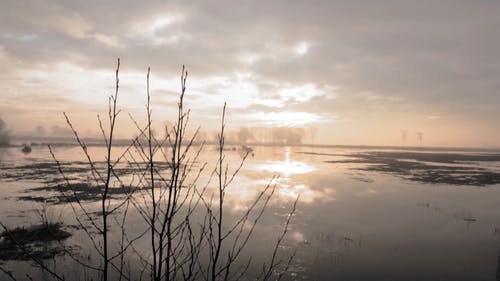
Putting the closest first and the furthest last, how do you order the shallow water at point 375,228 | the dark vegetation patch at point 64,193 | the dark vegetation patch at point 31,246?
the dark vegetation patch at point 31,246 < the shallow water at point 375,228 < the dark vegetation patch at point 64,193

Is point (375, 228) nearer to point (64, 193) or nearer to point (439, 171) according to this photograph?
point (64, 193)

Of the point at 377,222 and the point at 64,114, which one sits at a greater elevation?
the point at 64,114

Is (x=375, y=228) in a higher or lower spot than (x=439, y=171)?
lower

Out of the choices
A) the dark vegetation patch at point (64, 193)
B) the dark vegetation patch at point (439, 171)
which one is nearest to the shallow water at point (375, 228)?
the dark vegetation patch at point (64, 193)

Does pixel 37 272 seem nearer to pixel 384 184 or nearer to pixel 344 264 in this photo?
pixel 344 264

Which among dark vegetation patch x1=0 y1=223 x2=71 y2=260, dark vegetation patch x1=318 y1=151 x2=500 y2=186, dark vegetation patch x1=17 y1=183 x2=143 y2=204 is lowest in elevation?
dark vegetation patch x1=0 y1=223 x2=71 y2=260

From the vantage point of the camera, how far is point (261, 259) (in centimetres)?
1307

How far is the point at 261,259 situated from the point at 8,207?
15.9 m

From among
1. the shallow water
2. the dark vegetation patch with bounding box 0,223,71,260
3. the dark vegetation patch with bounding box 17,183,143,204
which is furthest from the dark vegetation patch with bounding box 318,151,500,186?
the dark vegetation patch with bounding box 0,223,71,260

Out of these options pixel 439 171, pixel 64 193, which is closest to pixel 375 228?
pixel 64 193

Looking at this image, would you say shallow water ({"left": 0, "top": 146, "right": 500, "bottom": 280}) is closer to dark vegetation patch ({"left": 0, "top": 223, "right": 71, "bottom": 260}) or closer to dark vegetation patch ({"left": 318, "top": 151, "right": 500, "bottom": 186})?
dark vegetation patch ({"left": 0, "top": 223, "right": 71, "bottom": 260})

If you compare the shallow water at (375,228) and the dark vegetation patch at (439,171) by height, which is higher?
the dark vegetation patch at (439,171)

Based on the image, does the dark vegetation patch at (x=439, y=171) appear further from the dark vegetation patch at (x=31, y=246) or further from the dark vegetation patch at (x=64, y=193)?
the dark vegetation patch at (x=31, y=246)

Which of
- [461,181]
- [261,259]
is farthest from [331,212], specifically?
[461,181]
